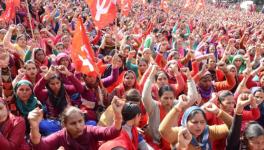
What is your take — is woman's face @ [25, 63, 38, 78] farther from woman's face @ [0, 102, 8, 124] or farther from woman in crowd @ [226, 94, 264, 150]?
woman in crowd @ [226, 94, 264, 150]

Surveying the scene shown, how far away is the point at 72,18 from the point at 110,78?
6.12 meters

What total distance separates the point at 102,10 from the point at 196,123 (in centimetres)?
348

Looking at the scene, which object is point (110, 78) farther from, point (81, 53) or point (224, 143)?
point (224, 143)

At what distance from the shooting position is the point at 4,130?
318 cm

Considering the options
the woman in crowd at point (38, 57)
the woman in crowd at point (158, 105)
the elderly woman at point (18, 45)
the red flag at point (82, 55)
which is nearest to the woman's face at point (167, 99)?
the woman in crowd at point (158, 105)

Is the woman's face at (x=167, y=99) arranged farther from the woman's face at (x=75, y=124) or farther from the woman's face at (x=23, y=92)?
the woman's face at (x=23, y=92)

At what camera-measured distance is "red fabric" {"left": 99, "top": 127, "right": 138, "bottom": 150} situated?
125 inches

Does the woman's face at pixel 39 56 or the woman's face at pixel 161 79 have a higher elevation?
the woman's face at pixel 39 56

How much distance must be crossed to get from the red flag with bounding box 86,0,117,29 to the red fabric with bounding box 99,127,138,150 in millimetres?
3036

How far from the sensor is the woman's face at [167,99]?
4258mm

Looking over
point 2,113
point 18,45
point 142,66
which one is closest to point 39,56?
point 18,45

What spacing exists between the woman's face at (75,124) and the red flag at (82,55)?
1.71m

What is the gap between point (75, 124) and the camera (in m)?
3.20


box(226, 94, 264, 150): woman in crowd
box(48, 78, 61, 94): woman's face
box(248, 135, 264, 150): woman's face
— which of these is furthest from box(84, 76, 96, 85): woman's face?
box(248, 135, 264, 150): woman's face
